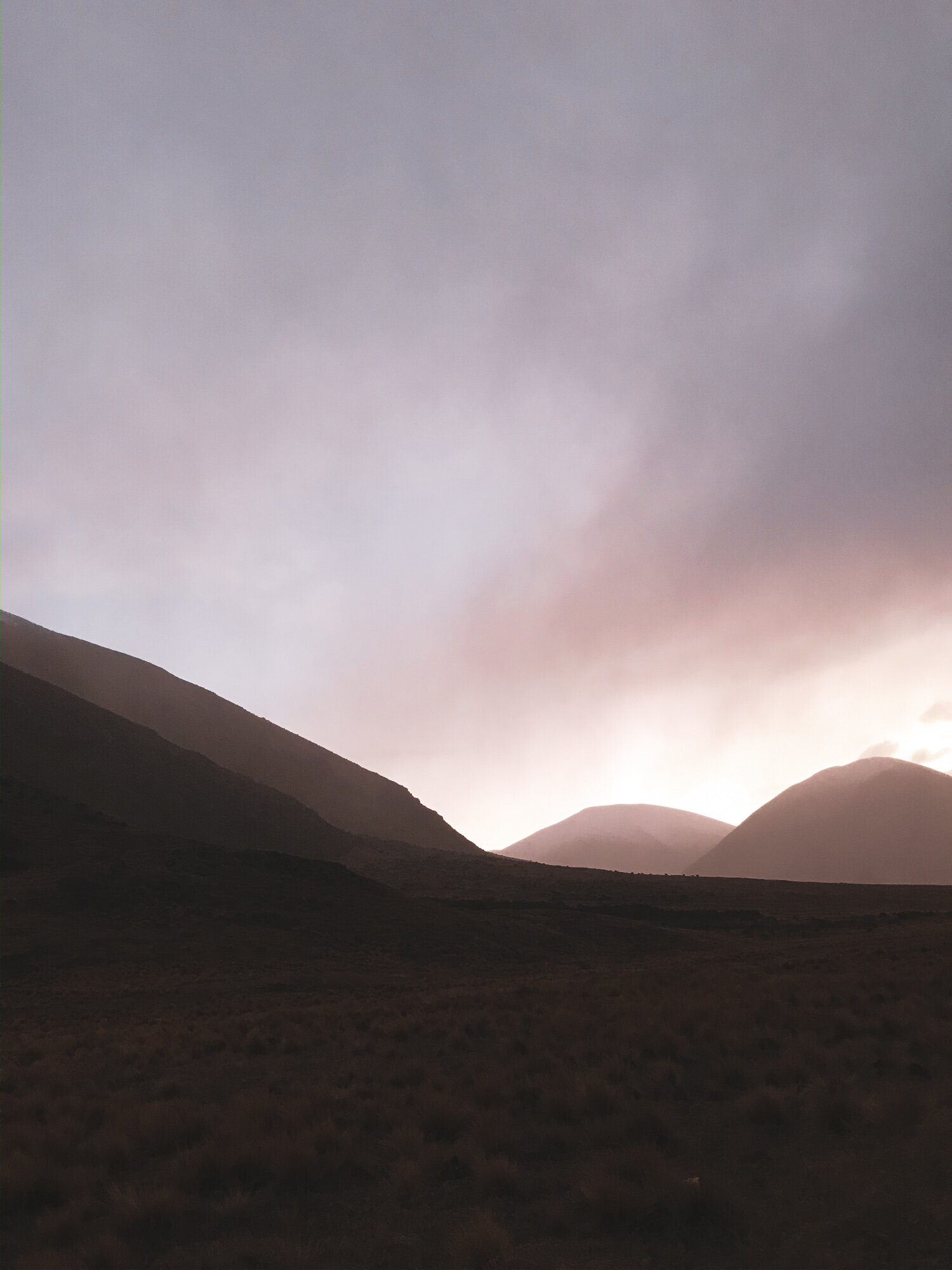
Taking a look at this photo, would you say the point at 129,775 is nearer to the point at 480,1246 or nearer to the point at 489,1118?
the point at 489,1118

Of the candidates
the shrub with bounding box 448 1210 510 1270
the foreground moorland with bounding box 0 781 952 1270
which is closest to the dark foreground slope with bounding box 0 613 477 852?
the foreground moorland with bounding box 0 781 952 1270

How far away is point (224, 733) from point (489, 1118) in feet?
384

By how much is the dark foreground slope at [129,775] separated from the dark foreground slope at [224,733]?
27.6 meters

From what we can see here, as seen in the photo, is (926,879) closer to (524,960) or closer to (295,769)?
(295,769)

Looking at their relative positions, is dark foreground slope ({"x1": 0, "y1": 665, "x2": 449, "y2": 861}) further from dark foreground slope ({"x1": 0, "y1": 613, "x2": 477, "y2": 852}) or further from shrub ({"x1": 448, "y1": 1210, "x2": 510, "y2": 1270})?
shrub ({"x1": 448, "y1": 1210, "x2": 510, "y2": 1270})

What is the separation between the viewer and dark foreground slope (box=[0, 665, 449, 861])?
6178 centimetres

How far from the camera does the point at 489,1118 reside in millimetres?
8266

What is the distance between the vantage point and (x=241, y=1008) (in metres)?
20.2

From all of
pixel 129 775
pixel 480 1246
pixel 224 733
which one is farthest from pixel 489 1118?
pixel 224 733

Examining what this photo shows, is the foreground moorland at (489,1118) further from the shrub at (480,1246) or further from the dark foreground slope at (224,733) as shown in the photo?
the dark foreground slope at (224,733)

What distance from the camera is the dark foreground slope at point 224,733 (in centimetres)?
10806

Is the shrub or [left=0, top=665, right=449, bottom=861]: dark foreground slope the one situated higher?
[left=0, top=665, right=449, bottom=861]: dark foreground slope

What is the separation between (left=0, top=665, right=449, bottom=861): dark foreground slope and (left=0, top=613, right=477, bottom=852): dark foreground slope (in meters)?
27.6

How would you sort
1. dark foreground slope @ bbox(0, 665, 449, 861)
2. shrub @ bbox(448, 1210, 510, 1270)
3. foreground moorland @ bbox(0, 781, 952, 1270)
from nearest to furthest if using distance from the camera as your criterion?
shrub @ bbox(448, 1210, 510, 1270), foreground moorland @ bbox(0, 781, 952, 1270), dark foreground slope @ bbox(0, 665, 449, 861)
